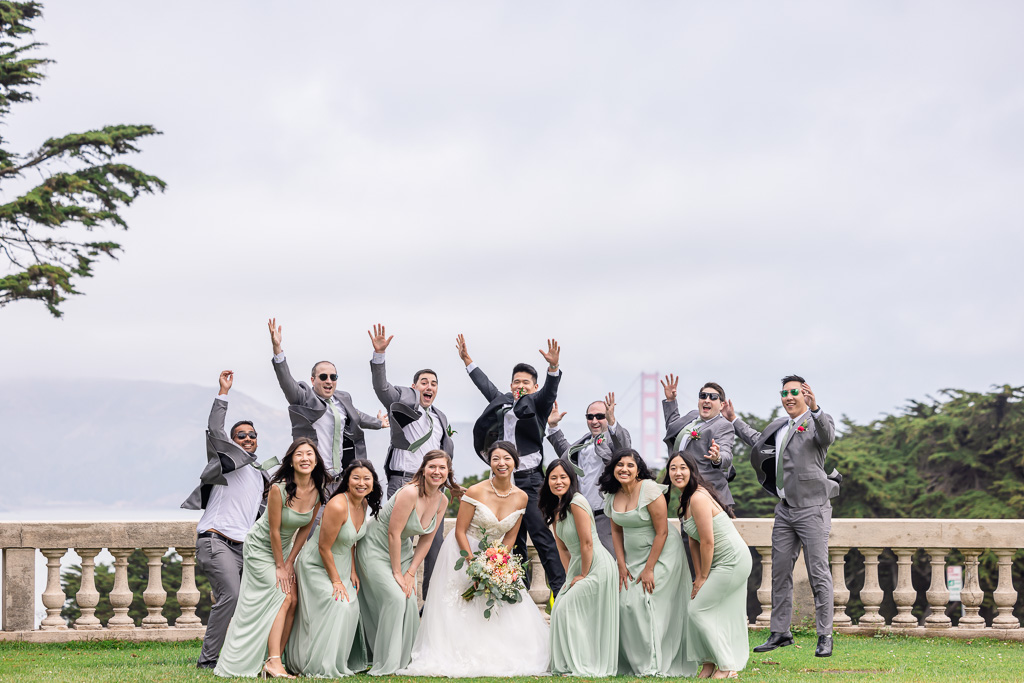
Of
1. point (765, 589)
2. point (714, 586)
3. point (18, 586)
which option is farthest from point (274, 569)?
point (765, 589)

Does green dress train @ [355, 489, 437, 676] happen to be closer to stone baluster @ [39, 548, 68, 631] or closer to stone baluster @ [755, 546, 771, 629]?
stone baluster @ [39, 548, 68, 631]

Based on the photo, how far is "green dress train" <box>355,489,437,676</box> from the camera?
29.0 feet

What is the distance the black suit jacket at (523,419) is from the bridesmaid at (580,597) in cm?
88

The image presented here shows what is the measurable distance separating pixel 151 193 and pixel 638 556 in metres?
13.0

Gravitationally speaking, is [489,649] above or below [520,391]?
below

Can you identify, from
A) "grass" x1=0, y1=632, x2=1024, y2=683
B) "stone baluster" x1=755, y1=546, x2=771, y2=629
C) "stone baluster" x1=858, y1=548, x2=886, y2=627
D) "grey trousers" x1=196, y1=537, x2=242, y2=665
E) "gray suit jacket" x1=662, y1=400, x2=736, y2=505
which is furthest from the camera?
"stone baluster" x1=755, y1=546, x2=771, y2=629

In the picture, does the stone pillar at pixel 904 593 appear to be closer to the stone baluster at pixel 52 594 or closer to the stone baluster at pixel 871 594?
the stone baluster at pixel 871 594

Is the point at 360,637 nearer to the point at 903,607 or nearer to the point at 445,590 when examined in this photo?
the point at 445,590

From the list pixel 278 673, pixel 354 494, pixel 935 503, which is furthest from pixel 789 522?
pixel 935 503

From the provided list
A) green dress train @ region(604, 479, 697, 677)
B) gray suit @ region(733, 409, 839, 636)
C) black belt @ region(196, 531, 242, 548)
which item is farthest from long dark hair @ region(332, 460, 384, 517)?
gray suit @ region(733, 409, 839, 636)

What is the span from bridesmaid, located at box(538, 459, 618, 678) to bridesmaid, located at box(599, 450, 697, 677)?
0.17 m

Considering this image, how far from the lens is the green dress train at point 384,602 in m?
8.84

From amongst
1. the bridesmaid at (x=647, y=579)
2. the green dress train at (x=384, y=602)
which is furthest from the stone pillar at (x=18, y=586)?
the bridesmaid at (x=647, y=579)

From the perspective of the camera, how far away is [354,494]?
29.3 ft
